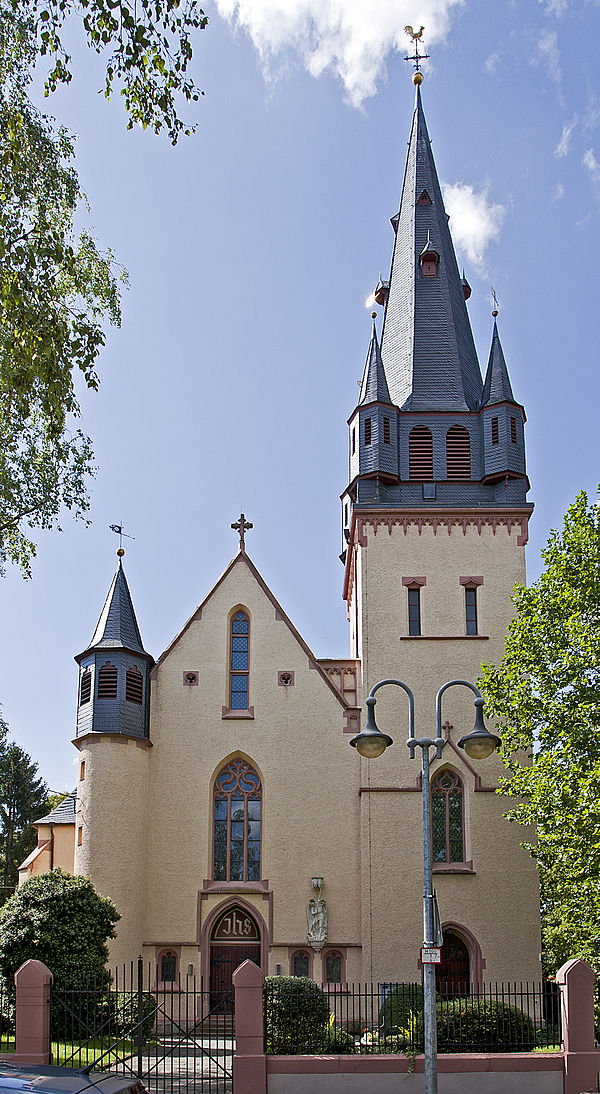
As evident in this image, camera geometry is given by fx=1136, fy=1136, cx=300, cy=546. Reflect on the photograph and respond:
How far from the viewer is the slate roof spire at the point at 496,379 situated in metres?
32.5

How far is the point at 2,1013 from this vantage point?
22.0m

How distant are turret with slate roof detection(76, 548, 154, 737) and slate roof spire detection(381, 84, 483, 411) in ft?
33.7

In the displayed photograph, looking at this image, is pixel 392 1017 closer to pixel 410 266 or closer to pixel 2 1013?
pixel 2 1013

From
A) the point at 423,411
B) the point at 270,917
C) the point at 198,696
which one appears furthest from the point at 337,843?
the point at 423,411

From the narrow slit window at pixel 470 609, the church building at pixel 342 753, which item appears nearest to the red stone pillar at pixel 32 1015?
the church building at pixel 342 753

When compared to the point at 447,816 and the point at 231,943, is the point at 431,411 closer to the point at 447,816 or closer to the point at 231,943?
the point at 447,816

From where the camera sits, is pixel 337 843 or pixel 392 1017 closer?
pixel 392 1017

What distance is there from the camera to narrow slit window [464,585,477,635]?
3066 cm

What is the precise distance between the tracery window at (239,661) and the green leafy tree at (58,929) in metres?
6.81

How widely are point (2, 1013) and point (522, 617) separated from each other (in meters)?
13.8

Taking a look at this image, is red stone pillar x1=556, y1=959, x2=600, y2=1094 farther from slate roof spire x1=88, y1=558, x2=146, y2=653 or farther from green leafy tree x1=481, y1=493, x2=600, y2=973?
slate roof spire x1=88, y1=558, x2=146, y2=653

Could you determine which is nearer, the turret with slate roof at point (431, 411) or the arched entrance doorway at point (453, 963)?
the arched entrance doorway at point (453, 963)

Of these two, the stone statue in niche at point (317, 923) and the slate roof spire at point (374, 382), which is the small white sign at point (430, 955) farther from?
the slate roof spire at point (374, 382)

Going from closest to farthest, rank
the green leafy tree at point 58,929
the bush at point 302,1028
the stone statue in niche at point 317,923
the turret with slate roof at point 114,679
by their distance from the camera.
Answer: the bush at point 302,1028 → the green leafy tree at point 58,929 → the stone statue in niche at point 317,923 → the turret with slate roof at point 114,679
